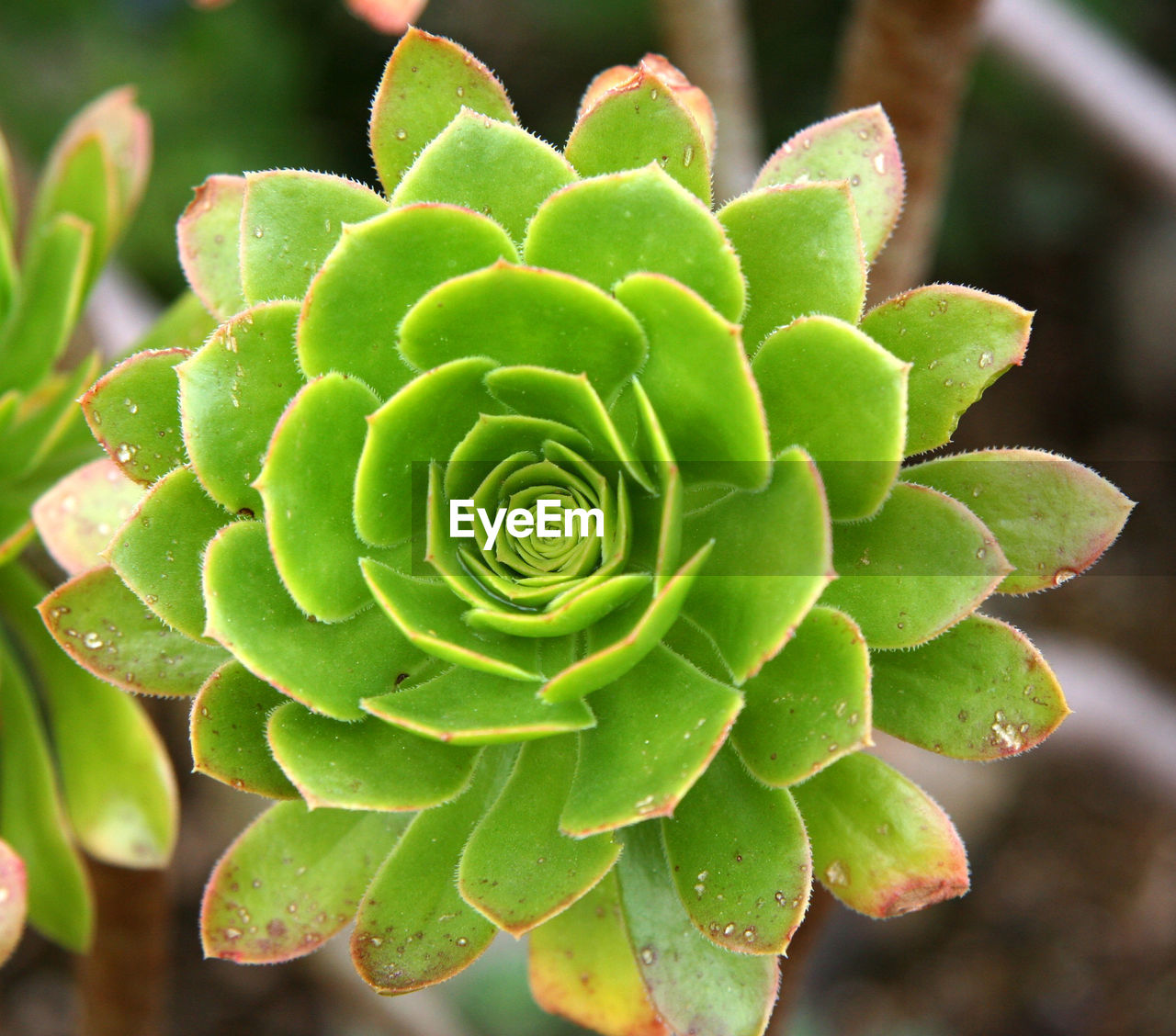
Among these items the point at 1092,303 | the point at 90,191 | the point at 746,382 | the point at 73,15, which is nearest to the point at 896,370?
the point at 746,382

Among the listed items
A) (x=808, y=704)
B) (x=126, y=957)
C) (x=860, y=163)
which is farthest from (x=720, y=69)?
(x=126, y=957)

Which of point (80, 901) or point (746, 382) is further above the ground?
point (746, 382)

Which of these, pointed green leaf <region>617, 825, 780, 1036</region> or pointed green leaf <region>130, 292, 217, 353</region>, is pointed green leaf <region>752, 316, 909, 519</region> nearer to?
pointed green leaf <region>617, 825, 780, 1036</region>

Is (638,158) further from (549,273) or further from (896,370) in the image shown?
(896,370)

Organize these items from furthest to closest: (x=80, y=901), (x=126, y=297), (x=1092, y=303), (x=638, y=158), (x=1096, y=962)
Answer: (x=1092, y=303), (x=1096, y=962), (x=126, y=297), (x=80, y=901), (x=638, y=158)

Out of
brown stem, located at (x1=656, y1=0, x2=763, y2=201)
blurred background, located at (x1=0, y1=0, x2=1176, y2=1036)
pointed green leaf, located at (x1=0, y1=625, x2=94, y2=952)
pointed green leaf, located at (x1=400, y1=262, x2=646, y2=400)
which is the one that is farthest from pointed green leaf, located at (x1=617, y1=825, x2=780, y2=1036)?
Result: blurred background, located at (x1=0, y1=0, x2=1176, y2=1036)

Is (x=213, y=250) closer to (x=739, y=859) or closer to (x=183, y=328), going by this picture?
(x=183, y=328)

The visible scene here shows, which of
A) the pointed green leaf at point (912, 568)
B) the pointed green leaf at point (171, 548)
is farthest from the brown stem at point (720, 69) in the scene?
the pointed green leaf at point (171, 548)
